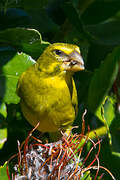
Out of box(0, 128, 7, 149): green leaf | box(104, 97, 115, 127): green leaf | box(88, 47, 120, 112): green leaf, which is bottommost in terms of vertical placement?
box(0, 128, 7, 149): green leaf

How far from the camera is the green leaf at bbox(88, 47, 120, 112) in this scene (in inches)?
29.7

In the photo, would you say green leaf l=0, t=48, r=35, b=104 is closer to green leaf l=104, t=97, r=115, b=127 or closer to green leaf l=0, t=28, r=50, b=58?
green leaf l=0, t=28, r=50, b=58

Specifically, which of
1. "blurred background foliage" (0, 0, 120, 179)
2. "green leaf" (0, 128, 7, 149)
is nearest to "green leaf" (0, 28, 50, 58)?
"blurred background foliage" (0, 0, 120, 179)

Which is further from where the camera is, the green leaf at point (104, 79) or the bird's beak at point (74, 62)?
the bird's beak at point (74, 62)

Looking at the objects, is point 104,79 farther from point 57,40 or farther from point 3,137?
point 57,40

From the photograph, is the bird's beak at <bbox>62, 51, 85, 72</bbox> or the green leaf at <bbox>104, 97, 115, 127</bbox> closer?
the bird's beak at <bbox>62, 51, 85, 72</bbox>

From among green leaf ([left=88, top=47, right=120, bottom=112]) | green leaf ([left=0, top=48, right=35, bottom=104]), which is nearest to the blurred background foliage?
green leaf ([left=0, top=48, right=35, bottom=104])

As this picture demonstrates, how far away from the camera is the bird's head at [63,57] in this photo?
1001 millimetres

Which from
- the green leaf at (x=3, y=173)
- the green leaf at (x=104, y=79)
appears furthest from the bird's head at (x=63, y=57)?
the green leaf at (x=3, y=173)

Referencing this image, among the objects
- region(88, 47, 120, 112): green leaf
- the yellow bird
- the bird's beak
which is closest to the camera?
region(88, 47, 120, 112): green leaf

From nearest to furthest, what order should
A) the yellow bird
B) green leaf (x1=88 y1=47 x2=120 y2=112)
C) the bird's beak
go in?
green leaf (x1=88 y1=47 x2=120 y2=112) → the bird's beak → the yellow bird

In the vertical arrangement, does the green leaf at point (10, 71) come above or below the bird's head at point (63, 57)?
below

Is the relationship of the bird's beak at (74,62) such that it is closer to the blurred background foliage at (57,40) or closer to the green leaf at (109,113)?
the blurred background foliage at (57,40)

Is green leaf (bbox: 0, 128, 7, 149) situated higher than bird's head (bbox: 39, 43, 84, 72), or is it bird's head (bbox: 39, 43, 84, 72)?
bird's head (bbox: 39, 43, 84, 72)
